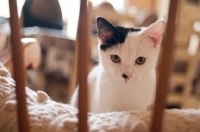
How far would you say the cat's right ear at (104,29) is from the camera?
76 centimetres

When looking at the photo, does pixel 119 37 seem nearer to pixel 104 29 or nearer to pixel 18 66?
pixel 104 29

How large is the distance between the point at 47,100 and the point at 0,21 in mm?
1543

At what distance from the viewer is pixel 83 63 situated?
395 millimetres

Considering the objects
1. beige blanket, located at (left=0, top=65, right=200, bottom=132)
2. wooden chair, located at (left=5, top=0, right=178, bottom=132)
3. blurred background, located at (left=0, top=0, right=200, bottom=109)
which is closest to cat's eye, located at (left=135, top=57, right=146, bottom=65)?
beige blanket, located at (left=0, top=65, right=200, bottom=132)

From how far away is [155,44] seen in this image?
0.80 m

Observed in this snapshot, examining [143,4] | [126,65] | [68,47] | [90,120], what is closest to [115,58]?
[126,65]

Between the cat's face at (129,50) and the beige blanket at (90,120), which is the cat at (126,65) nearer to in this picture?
the cat's face at (129,50)

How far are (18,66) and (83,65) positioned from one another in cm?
11

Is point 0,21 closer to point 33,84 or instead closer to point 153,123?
point 33,84

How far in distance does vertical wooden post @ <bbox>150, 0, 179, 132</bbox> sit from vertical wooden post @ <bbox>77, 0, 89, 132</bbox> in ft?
0.38

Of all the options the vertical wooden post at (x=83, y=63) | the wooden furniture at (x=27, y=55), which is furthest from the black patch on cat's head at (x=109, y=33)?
the vertical wooden post at (x=83, y=63)

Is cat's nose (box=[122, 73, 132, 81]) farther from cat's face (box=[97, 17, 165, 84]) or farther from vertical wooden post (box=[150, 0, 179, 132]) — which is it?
vertical wooden post (box=[150, 0, 179, 132])

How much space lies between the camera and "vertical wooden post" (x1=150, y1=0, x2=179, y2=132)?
0.36 metres

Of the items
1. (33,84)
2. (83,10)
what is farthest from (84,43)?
(33,84)
